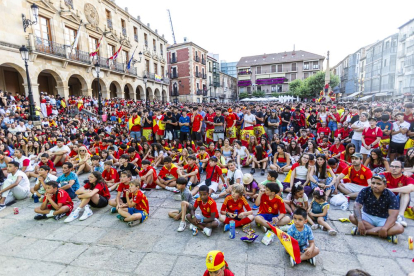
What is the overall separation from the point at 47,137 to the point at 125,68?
52.0ft

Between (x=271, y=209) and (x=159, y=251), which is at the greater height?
(x=271, y=209)

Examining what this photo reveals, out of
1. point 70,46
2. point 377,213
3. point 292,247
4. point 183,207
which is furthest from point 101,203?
point 70,46

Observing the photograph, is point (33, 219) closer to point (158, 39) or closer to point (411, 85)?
point (158, 39)

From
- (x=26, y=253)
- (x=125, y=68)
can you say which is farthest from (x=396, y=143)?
(x=125, y=68)

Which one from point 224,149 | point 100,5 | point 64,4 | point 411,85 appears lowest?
point 224,149

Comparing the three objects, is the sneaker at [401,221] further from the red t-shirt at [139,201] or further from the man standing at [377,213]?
the red t-shirt at [139,201]

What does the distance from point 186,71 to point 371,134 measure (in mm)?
34960

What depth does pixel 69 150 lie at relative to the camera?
7883mm

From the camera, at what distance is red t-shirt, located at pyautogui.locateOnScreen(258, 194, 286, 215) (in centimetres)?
387

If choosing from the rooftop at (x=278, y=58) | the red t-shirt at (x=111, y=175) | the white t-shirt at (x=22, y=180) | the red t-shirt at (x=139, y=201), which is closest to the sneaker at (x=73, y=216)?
the red t-shirt at (x=139, y=201)

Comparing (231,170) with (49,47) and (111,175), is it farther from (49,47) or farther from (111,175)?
(49,47)

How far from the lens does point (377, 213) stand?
359 cm

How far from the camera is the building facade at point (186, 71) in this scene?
3785cm

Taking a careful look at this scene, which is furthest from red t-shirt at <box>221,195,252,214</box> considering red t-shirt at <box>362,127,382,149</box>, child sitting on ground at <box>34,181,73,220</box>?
red t-shirt at <box>362,127,382,149</box>
